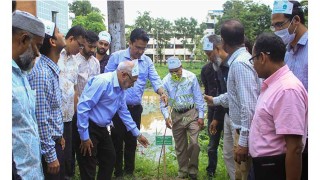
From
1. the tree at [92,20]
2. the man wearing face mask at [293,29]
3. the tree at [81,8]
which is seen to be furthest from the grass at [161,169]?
the tree at [81,8]

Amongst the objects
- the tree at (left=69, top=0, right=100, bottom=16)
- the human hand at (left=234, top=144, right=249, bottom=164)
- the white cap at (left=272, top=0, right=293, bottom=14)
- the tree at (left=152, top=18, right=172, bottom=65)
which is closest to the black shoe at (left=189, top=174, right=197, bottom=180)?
the human hand at (left=234, top=144, right=249, bottom=164)

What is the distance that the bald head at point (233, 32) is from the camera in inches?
124

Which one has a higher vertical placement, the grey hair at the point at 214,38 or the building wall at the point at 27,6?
the building wall at the point at 27,6

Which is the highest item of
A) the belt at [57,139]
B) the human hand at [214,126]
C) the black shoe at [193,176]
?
the belt at [57,139]

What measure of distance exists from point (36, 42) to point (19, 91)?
0.38 m

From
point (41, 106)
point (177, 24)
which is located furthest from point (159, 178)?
point (177, 24)

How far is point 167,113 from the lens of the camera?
4.96 m

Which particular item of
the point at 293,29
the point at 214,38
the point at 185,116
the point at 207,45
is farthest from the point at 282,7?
the point at 185,116

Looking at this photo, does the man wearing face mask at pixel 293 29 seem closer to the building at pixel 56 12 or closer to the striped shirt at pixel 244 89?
the striped shirt at pixel 244 89

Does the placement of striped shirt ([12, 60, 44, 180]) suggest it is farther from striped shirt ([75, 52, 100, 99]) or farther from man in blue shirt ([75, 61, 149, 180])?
striped shirt ([75, 52, 100, 99])

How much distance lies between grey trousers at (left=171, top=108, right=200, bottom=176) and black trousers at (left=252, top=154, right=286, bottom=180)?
2.47 meters

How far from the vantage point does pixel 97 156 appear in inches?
151

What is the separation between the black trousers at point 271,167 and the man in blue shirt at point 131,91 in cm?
245

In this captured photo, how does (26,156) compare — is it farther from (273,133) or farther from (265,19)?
(265,19)
